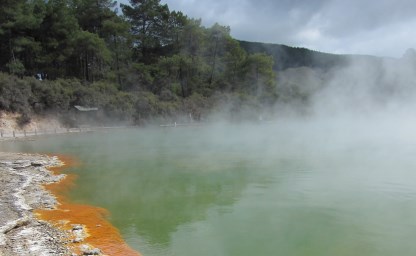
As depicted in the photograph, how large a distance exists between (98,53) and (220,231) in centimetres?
2371

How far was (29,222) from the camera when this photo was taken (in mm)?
5223

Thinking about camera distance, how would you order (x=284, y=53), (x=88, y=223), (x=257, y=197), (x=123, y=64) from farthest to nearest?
(x=284, y=53), (x=123, y=64), (x=257, y=197), (x=88, y=223)

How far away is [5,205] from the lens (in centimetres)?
599

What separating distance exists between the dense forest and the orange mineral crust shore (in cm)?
1496

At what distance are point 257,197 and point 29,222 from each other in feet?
11.9

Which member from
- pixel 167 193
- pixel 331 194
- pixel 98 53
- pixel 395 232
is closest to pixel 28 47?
pixel 98 53

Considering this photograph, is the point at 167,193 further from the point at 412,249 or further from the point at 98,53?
the point at 98,53

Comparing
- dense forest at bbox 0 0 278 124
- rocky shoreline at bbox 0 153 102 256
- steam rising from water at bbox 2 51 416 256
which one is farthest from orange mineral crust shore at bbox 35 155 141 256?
dense forest at bbox 0 0 278 124

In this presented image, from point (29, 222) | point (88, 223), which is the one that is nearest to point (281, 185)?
point (88, 223)

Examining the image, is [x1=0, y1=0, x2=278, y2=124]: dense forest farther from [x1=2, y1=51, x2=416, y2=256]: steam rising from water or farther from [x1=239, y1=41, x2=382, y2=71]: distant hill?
[x1=2, y1=51, x2=416, y2=256]: steam rising from water

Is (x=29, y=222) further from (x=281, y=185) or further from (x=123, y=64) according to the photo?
(x=123, y=64)

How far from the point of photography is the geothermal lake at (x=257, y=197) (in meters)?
4.85

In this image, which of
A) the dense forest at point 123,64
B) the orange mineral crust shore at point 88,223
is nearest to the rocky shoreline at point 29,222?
the orange mineral crust shore at point 88,223

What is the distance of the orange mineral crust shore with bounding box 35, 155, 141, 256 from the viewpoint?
4.61m
